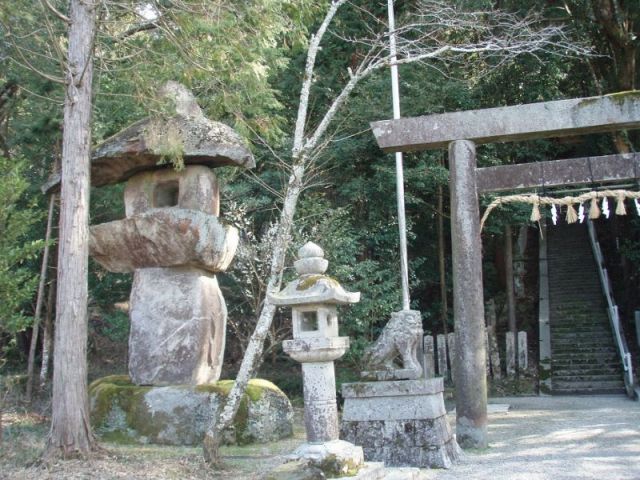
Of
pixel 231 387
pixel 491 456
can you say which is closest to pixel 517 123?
pixel 491 456

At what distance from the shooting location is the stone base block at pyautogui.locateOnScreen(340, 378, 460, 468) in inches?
297

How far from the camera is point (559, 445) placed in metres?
8.59

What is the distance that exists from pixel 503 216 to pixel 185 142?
841cm

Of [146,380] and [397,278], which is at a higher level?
[397,278]

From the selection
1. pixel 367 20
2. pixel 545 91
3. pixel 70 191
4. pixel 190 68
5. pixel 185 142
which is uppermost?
pixel 367 20

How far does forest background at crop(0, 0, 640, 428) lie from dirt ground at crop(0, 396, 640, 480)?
313cm

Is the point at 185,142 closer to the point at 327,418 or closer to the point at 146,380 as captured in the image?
the point at 146,380

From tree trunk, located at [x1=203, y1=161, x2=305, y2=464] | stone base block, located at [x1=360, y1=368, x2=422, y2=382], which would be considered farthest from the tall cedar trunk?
stone base block, located at [x1=360, y1=368, x2=422, y2=382]

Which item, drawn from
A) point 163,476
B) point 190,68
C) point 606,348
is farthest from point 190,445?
Answer: point 606,348

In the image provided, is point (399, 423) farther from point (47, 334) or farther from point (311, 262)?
point (47, 334)

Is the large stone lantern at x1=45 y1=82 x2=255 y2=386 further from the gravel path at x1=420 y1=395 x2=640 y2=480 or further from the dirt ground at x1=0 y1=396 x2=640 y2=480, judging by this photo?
the gravel path at x1=420 y1=395 x2=640 y2=480

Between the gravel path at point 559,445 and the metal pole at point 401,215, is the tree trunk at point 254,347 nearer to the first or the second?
the gravel path at point 559,445

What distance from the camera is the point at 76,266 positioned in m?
7.22

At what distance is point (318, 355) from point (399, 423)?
187 centimetres
